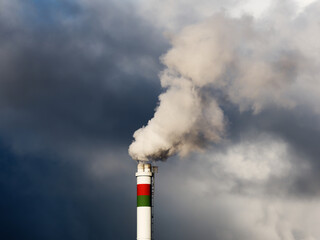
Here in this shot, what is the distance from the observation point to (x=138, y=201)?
53.8m

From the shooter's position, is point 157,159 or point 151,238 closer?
point 151,238

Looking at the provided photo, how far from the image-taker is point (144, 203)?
5353 cm

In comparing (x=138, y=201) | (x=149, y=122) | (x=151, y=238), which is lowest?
(x=151, y=238)

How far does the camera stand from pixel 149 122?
187ft

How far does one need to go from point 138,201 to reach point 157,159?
227 inches

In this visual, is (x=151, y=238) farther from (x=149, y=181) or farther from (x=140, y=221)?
(x=149, y=181)

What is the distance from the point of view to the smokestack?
53281mm

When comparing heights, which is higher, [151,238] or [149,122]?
[149,122]


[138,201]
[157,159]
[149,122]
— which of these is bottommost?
[138,201]

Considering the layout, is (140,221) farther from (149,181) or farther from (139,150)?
(139,150)

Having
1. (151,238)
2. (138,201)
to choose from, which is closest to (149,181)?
(138,201)

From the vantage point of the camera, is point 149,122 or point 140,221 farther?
point 149,122

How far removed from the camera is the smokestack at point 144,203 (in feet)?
175

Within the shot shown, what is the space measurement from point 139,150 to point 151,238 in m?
9.37
